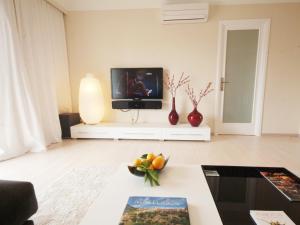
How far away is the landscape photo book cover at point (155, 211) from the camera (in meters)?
0.88

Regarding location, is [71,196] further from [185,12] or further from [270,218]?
[185,12]

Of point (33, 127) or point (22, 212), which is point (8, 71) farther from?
point (22, 212)

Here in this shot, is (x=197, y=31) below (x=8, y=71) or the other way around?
the other way around

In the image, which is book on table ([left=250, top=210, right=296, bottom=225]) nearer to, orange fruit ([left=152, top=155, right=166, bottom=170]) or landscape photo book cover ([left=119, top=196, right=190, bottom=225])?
landscape photo book cover ([left=119, top=196, right=190, bottom=225])

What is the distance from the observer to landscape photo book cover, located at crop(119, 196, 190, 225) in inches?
34.5

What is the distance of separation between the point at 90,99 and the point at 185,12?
2.32m

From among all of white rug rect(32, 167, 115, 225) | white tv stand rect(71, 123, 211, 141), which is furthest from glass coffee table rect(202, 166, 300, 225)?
white tv stand rect(71, 123, 211, 141)

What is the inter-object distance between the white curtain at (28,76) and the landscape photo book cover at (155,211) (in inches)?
94.5

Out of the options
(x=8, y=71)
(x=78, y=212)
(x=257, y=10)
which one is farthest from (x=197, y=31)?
(x=78, y=212)

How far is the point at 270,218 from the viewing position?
0.93 metres

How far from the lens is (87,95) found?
3.44 metres

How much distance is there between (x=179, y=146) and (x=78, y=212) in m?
1.91

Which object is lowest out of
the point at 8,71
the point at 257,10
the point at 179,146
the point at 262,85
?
the point at 179,146

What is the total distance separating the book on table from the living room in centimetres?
136
